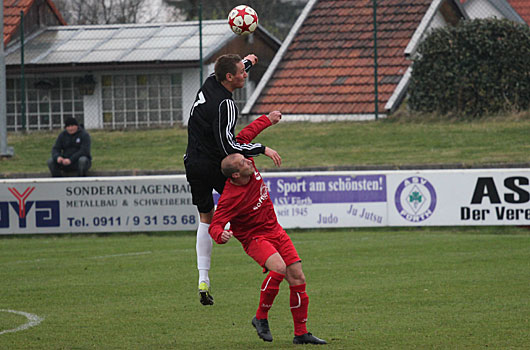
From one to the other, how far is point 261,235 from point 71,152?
11.6 meters

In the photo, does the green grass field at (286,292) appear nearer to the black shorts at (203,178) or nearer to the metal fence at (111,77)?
the black shorts at (203,178)

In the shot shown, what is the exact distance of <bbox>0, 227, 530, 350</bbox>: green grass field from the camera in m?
7.82

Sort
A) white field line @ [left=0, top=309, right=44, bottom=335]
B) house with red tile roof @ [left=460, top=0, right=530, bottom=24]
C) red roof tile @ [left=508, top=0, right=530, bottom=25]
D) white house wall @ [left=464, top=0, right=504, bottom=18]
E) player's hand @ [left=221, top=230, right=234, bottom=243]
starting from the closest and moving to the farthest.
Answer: player's hand @ [left=221, top=230, right=234, bottom=243]
white field line @ [left=0, top=309, right=44, bottom=335]
house with red tile roof @ [left=460, top=0, right=530, bottom=24]
white house wall @ [left=464, top=0, right=504, bottom=18]
red roof tile @ [left=508, top=0, right=530, bottom=25]

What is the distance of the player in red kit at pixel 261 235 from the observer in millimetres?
7512

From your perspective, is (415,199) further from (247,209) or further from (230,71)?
(247,209)

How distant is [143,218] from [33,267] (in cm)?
425

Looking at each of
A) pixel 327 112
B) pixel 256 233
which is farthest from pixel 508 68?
pixel 256 233

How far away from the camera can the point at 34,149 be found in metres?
21.9

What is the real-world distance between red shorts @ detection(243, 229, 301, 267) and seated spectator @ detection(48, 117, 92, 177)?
1124 centimetres

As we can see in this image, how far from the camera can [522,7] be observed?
33719mm

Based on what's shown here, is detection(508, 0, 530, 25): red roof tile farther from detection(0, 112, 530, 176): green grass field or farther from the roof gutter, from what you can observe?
detection(0, 112, 530, 176): green grass field

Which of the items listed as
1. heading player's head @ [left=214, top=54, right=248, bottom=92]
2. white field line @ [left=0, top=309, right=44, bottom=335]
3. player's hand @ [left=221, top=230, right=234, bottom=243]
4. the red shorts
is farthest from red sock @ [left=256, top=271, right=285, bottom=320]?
white field line @ [left=0, top=309, right=44, bottom=335]

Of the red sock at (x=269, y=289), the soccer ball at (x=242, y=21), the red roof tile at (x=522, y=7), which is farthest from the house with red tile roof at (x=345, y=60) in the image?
the red sock at (x=269, y=289)

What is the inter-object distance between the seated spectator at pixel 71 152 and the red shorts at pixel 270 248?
11238mm
